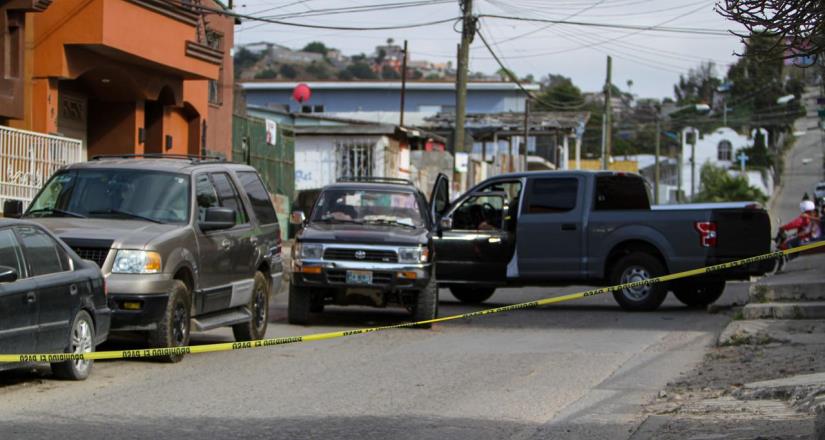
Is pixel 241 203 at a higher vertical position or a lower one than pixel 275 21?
lower

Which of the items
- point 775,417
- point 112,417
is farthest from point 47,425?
point 775,417

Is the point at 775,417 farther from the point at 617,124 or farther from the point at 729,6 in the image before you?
the point at 617,124

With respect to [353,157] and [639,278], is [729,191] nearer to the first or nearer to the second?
[353,157]

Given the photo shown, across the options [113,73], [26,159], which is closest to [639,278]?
[26,159]

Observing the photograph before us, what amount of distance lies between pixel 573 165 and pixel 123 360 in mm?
67310

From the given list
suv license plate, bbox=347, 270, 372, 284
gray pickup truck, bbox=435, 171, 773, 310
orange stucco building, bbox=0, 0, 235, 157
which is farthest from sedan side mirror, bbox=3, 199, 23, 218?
orange stucco building, bbox=0, 0, 235, 157

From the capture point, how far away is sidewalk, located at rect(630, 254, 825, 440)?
26.7ft

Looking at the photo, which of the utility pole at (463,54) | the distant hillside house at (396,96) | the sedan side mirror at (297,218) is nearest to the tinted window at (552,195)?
the sedan side mirror at (297,218)

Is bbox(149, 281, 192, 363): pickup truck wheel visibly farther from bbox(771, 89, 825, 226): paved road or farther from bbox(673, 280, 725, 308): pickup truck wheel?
bbox(771, 89, 825, 226): paved road

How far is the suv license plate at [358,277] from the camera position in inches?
623

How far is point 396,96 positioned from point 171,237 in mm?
61084

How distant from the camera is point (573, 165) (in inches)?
3071

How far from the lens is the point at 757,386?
33.0 feet

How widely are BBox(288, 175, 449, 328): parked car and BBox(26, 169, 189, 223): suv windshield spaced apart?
344 centimetres
